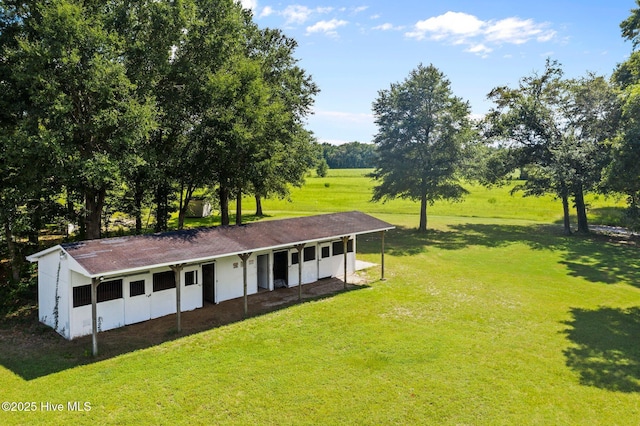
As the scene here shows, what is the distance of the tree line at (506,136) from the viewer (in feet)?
109

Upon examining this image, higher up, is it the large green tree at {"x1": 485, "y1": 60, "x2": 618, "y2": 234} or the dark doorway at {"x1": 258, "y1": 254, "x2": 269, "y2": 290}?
the large green tree at {"x1": 485, "y1": 60, "x2": 618, "y2": 234}

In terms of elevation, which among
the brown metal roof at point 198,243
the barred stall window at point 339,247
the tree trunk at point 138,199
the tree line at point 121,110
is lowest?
the barred stall window at point 339,247

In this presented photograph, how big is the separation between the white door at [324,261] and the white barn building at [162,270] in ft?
0.89

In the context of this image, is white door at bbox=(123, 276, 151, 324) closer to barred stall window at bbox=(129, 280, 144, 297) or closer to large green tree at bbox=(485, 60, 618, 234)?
barred stall window at bbox=(129, 280, 144, 297)

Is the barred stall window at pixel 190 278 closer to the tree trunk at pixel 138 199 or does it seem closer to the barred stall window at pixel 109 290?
the barred stall window at pixel 109 290

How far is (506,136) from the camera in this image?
36688 millimetres

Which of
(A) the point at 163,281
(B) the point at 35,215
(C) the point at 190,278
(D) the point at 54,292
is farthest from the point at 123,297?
(B) the point at 35,215

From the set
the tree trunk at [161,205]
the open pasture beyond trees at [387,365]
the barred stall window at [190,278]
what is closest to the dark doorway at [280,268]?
the open pasture beyond trees at [387,365]

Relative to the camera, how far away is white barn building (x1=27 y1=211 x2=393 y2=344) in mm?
13359

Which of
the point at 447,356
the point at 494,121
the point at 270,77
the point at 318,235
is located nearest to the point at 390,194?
the point at 494,121

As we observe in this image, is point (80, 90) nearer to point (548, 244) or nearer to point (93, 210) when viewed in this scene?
point (93, 210)

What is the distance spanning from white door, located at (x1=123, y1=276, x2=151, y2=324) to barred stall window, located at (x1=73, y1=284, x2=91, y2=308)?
45.7 inches

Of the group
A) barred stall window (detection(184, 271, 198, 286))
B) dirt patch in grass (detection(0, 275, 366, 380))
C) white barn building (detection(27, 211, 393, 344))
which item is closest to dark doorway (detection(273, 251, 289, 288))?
white barn building (detection(27, 211, 393, 344))

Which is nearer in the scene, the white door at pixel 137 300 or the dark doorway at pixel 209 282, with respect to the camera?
the white door at pixel 137 300
